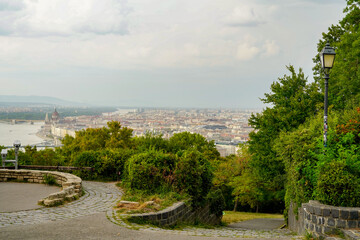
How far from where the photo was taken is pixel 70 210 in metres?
9.57

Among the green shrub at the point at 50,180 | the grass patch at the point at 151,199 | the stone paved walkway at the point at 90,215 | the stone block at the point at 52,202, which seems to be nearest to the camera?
the stone paved walkway at the point at 90,215

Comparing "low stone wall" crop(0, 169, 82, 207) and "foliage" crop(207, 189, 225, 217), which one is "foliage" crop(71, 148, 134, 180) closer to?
"low stone wall" crop(0, 169, 82, 207)

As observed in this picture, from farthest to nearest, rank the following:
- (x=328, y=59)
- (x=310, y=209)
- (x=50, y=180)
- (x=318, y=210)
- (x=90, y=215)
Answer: (x=50, y=180) < (x=328, y=59) < (x=90, y=215) < (x=310, y=209) < (x=318, y=210)

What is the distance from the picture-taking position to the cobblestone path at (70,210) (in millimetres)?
8359

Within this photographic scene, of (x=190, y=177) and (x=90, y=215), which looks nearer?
(x=90, y=215)

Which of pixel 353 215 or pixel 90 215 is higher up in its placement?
pixel 353 215

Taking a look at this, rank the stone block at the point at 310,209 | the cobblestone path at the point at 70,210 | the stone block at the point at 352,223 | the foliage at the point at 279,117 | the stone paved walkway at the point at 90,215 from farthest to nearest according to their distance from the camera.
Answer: the foliage at the point at 279,117
the cobblestone path at the point at 70,210
the stone block at the point at 310,209
the stone paved walkway at the point at 90,215
the stone block at the point at 352,223

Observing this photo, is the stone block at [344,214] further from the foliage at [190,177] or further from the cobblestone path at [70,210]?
the cobblestone path at [70,210]

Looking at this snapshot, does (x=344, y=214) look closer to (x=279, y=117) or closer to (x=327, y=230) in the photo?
(x=327, y=230)

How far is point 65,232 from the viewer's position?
287 inches

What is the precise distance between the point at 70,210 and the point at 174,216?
2.85 metres

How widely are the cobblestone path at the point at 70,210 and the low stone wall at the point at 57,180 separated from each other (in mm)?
253

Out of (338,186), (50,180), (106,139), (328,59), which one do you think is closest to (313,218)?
(338,186)

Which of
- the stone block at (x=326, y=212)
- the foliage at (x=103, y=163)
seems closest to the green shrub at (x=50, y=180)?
the foliage at (x=103, y=163)
